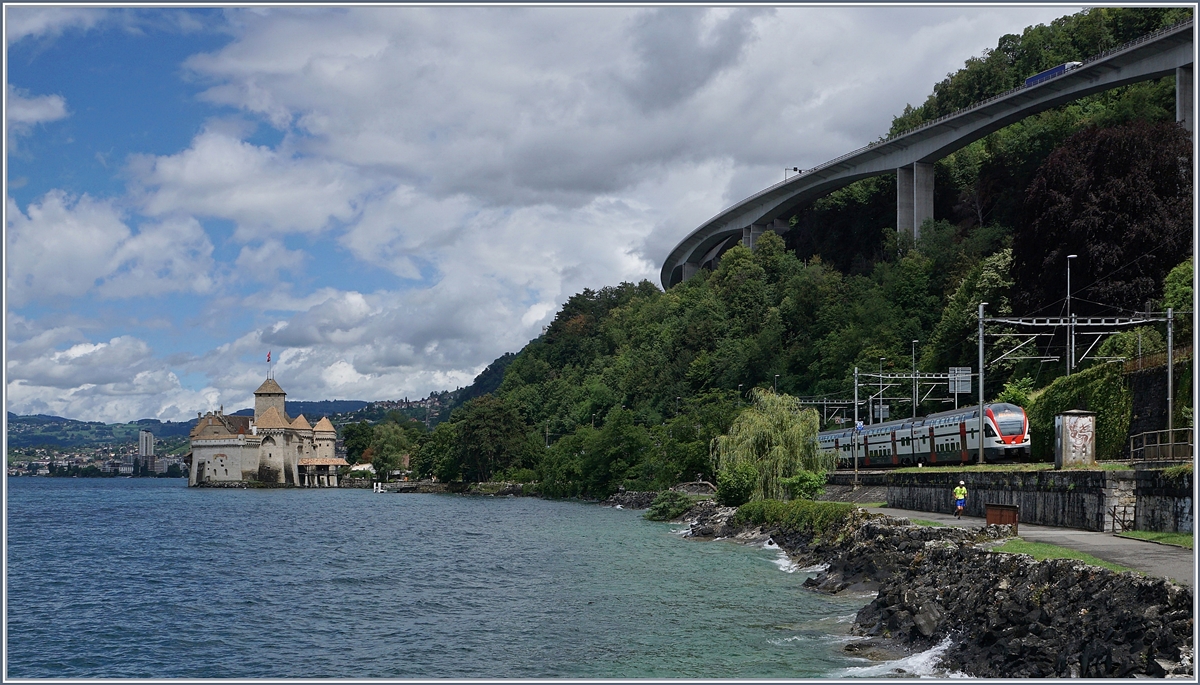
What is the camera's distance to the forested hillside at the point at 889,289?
160 feet

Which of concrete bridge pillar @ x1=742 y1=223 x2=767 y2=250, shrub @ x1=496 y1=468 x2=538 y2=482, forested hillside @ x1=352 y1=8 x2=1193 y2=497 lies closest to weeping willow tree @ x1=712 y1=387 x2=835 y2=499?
forested hillside @ x1=352 y1=8 x2=1193 y2=497

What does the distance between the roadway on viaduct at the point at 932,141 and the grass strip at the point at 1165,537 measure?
150ft

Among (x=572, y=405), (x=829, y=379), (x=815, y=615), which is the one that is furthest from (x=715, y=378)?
(x=815, y=615)

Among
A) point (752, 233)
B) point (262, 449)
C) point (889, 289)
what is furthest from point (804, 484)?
point (262, 449)

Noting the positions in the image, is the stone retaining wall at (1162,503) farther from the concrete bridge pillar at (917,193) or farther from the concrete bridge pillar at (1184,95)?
the concrete bridge pillar at (917,193)

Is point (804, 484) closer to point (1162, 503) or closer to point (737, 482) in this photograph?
point (737, 482)

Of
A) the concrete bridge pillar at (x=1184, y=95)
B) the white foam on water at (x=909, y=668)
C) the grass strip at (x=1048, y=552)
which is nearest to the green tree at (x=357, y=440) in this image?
the concrete bridge pillar at (x=1184, y=95)

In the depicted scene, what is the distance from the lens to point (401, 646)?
2098 cm

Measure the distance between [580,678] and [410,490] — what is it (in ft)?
394

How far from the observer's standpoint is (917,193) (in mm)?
90375

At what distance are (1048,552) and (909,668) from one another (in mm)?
5225

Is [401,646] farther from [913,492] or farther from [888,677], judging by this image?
[913,492]

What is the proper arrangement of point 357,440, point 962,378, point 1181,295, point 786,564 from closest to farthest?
point 786,564 → point 1181,295 → point 962,378 → point 357,440

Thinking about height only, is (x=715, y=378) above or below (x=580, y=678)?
above
